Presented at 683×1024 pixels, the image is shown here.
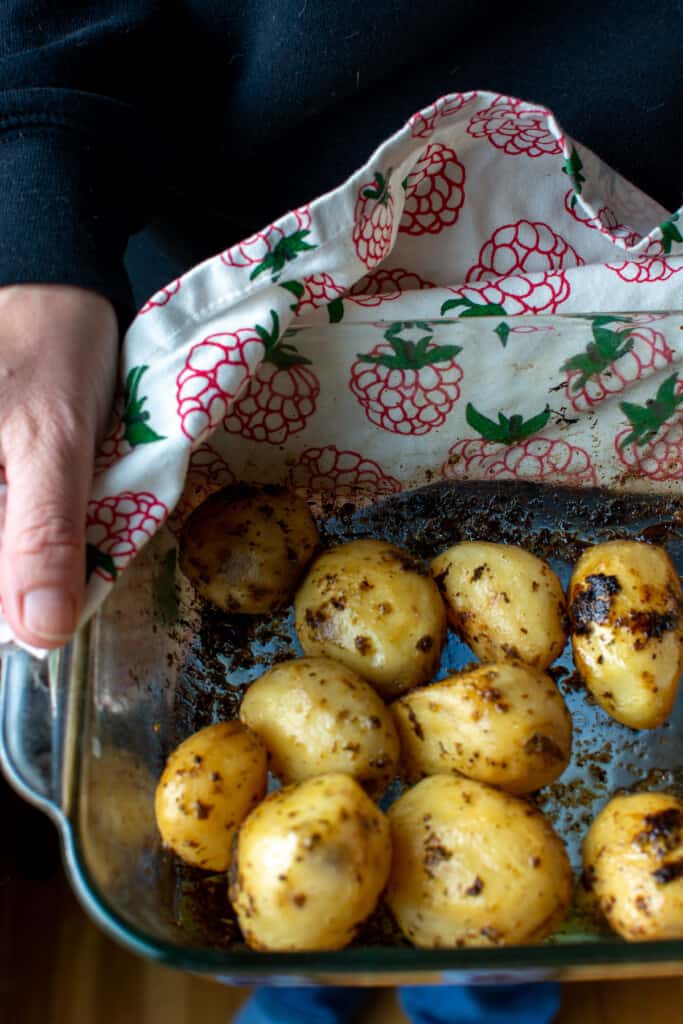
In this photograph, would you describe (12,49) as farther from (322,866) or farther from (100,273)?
(322,866)

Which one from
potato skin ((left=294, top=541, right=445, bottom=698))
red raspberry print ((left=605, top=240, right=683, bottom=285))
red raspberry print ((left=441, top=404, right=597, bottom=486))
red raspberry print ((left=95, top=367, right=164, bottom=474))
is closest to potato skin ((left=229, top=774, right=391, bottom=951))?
potato skin ((left=294, top=541, right=445, bottom=698))

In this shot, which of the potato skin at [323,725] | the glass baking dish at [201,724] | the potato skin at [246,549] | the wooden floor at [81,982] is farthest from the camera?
the wooden floor at [81,982]

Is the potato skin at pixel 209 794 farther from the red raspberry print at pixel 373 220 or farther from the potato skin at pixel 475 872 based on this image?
the red raspberry print at pixel 373 220

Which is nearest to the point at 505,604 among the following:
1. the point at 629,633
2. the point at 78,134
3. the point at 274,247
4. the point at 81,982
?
the point at 629,633

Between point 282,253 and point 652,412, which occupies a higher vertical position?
point 282,253

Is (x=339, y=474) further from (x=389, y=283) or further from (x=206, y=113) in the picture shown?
(x=206, y=113)

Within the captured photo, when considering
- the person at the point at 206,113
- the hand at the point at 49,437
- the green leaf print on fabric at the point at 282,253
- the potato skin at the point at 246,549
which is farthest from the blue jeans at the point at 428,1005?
the green leaf print on fabric at the point at 282,253

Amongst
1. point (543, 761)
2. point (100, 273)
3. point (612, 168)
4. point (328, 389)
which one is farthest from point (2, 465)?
point (612, 168)
